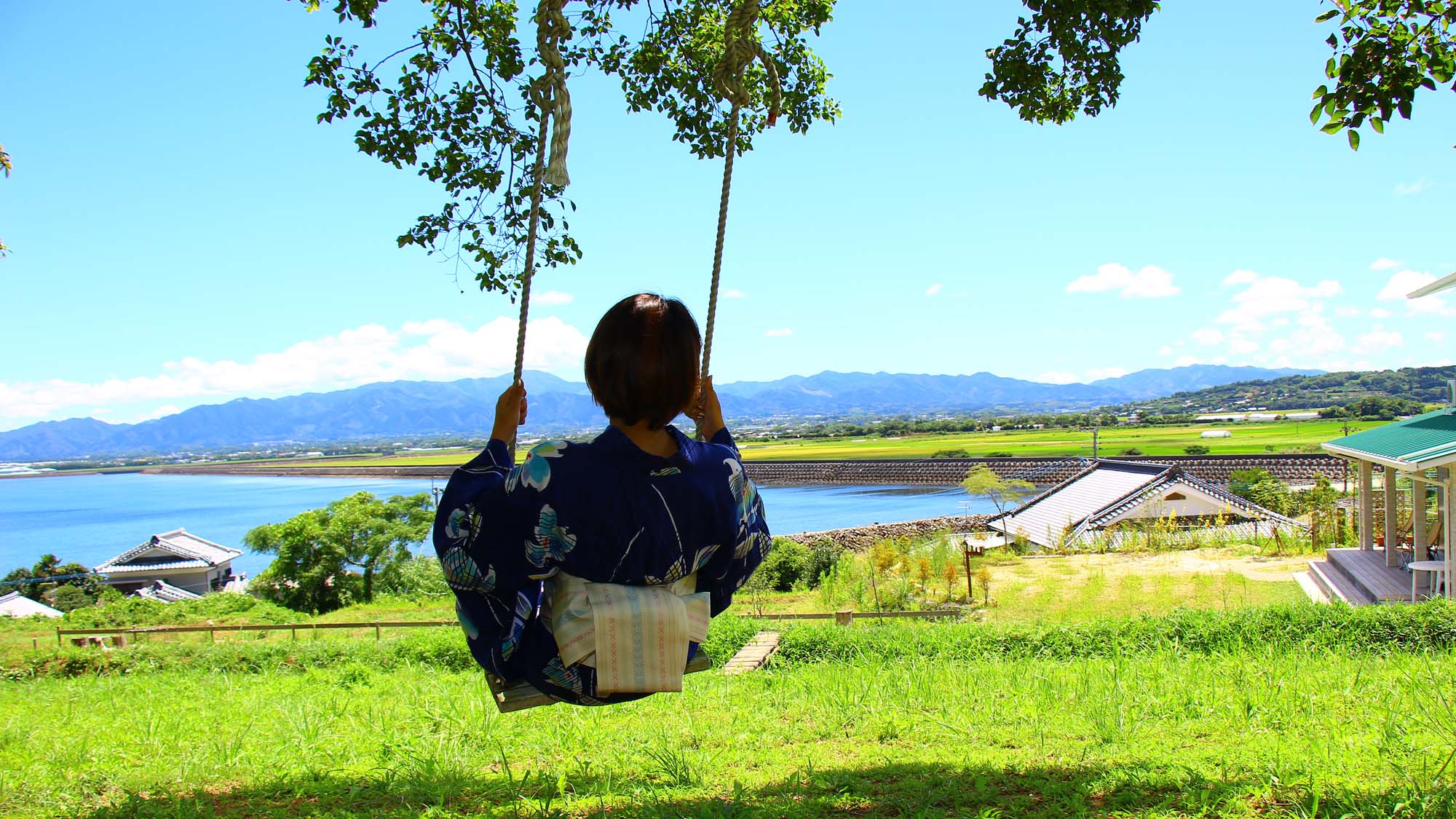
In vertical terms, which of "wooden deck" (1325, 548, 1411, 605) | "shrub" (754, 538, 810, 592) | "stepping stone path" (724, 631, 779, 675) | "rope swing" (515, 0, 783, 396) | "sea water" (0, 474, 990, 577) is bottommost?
"sea water" (0, 474, 990, 577)

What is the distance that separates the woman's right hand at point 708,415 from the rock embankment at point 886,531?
28.4 metres

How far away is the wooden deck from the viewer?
9.73 m

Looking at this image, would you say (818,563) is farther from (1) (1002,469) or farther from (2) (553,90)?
(1) (1002,469)

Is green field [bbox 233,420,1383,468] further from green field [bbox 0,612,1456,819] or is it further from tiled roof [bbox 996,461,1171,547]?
green field [bbox 0,612,1456,819]

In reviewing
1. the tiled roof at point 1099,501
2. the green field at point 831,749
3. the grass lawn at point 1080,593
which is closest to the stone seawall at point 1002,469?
the tiled roof at point 1099,501

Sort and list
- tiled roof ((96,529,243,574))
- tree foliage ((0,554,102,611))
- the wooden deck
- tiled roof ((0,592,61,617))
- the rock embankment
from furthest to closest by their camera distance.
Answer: tiled roof ((96,529,243,574)) → the rock embankment → tree foliage ((0,554,102,611)) → tiled roof ((0,592,61,617)) → the wooden deck

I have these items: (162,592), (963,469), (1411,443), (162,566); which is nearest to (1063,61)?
(1411,443)

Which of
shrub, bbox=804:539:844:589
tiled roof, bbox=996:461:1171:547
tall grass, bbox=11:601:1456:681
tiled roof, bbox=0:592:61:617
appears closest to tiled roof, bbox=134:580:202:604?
tiled roof, bbox=0:592:61:617

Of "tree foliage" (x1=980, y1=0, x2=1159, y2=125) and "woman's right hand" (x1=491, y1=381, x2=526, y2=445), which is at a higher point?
"tree foliage" (x1=980, y1=0, x2=1159, y2=125)

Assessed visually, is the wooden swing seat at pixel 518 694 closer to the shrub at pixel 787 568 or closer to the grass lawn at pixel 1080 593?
the grass lawn at pixel 1080 593

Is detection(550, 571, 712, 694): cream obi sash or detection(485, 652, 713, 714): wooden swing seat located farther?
detection(485, 652, 713, 714): wooden swing seat

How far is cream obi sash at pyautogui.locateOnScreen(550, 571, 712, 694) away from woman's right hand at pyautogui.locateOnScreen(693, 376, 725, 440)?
16.3 inches

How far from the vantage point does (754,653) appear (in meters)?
7.19

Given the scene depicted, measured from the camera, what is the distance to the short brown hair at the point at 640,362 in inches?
69.0
